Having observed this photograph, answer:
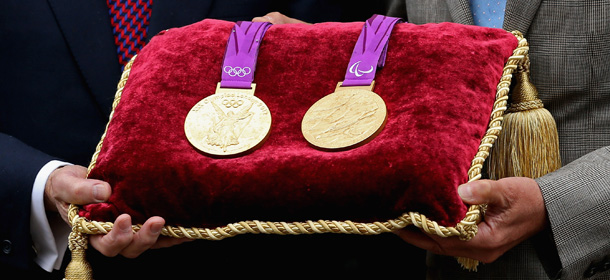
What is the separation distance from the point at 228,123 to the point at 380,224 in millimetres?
335

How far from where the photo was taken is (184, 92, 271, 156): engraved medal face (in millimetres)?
1174

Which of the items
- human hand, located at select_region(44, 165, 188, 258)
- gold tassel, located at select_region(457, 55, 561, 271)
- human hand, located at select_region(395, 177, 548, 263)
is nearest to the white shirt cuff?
human hand, located at select_region(44, 165, 188, 258)

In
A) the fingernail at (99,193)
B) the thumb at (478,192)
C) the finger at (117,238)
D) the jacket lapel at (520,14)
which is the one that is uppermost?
the jacket lapel at (520,14)

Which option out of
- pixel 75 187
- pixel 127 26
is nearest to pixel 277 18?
pixel 127 26

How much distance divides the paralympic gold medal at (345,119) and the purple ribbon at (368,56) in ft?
0.09

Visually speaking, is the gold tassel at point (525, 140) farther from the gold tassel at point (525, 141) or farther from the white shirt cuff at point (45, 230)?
the white shirt cuff at point (45, 230)

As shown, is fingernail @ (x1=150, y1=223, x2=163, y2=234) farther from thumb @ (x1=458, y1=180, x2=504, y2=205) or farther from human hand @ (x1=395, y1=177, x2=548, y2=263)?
thumb @ (x1=458, y1=180, x2=504, y2=205)

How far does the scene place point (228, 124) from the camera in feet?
3.93

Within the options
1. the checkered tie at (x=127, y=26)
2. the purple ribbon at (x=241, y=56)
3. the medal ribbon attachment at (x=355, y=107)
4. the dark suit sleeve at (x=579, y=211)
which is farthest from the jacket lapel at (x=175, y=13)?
the dark suit sleeve at (x=579, y=211)

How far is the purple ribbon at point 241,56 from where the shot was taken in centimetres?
127

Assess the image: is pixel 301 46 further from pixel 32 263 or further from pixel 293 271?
pixel 32 263

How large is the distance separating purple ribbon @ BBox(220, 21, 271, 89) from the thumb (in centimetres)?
46

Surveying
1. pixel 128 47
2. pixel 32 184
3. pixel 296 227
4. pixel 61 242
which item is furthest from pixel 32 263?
pixel 296 227

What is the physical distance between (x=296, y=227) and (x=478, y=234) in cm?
32
